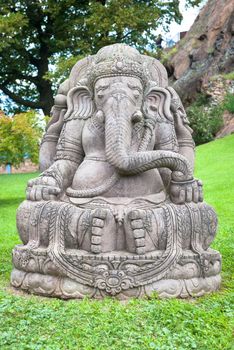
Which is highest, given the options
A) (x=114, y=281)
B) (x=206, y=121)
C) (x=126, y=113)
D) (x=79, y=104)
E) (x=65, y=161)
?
(x=206, y=121)

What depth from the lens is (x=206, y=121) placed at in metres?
19.8

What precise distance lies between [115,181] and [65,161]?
552 mm

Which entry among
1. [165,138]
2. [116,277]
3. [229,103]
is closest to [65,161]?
[165,138]

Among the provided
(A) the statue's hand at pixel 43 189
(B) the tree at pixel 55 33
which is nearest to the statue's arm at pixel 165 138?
(A) the statue's hand at pixel 43 189

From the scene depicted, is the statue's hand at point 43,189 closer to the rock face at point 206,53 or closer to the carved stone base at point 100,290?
the carved stone base at point 100,290

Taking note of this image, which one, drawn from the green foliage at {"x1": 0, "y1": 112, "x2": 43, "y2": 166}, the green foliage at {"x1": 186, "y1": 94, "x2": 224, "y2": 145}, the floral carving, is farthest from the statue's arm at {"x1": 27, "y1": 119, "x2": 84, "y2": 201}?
the green foliage at {"x1": 186, "y1": 94, "x2": 224, "y2": 145}

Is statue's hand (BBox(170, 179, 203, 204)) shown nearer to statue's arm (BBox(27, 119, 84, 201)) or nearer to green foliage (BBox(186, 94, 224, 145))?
statue's arm (BBox(27, 119, 84, 201))

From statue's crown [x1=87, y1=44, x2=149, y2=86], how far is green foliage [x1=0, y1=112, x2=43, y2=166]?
781cm

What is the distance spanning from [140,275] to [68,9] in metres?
15.2

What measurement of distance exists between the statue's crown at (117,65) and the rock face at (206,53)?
17.5 m

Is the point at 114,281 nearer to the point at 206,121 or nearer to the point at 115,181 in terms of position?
the point at 115,181

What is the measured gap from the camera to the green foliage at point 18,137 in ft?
40.3

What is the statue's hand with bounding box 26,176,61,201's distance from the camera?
4.27 metres

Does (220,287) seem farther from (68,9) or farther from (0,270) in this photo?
(68,9)
